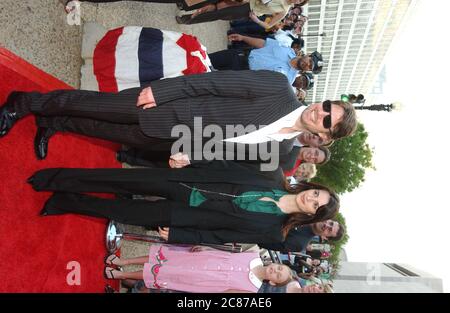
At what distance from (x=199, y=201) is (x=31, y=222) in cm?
161

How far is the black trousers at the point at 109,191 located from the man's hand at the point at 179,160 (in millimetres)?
201

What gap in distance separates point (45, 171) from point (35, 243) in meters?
0.70

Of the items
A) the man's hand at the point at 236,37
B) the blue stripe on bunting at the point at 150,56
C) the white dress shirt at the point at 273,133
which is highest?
the man's hand at the point at 236,37

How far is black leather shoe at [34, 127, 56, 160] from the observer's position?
374cm

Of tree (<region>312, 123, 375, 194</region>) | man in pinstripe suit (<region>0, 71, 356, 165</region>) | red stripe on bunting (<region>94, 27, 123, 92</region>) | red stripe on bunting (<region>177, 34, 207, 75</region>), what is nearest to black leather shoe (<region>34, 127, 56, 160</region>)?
man in pinstripe suit (<region>0, 71, 356, 165</region>)

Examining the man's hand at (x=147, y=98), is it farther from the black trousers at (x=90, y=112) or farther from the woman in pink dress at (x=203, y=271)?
the woman in pink dress at (x=203, y=271)

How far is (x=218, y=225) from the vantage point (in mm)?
3635

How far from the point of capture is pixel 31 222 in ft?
11.9

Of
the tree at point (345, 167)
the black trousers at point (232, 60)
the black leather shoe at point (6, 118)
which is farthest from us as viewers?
the tree at point (345, 167)

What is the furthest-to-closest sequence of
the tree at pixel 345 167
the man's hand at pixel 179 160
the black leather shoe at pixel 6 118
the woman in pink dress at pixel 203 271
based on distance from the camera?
the tree at pixel 345 167
the woman in pink dress at pixel 203 271
the man's hand at pixel 179 160
the black leather shoe at pixel 6 118

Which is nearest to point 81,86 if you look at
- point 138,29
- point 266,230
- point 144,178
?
point 138,29

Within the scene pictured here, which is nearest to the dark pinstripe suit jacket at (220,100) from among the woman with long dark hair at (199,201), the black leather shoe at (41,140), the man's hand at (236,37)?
the woman with long dark hair at (199,201)

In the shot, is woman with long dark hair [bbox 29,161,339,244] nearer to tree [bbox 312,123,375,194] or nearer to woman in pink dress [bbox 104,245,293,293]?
woman in pink dress [bbox 104,245,293,293]

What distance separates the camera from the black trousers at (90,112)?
318cm
